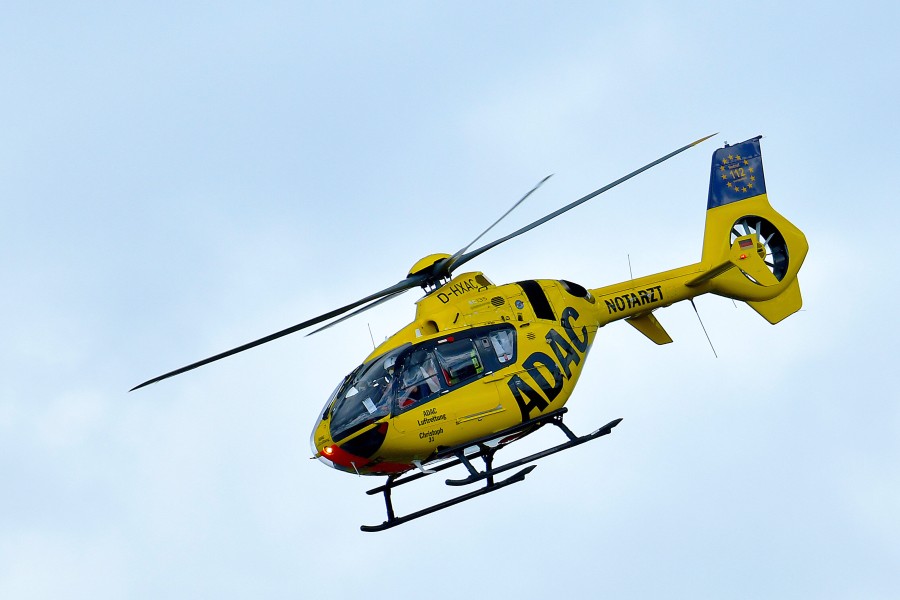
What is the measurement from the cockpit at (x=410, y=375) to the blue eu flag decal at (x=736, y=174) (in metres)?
7.30

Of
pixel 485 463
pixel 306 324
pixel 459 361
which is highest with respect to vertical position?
pixel 306 324

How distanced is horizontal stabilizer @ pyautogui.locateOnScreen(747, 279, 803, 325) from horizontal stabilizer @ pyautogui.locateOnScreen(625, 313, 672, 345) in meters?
2.53

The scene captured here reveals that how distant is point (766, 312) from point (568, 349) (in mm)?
5884

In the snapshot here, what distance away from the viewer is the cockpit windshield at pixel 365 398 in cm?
1808

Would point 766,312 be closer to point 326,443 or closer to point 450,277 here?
point 450,277

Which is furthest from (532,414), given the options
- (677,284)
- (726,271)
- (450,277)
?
(726,271)

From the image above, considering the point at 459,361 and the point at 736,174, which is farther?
the point at 736,174

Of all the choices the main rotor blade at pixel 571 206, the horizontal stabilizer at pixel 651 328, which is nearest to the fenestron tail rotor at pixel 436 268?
the main rotor blade at pixel 571 206

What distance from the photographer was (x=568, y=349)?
2012 cm

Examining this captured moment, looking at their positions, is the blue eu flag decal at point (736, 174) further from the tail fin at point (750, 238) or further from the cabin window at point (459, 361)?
the cabin window at point (459, 361)

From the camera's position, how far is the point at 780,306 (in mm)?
23953

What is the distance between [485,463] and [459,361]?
1765 mm

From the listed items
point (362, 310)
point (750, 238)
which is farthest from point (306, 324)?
point (750, 238)

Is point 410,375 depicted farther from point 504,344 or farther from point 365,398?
point 504,344
